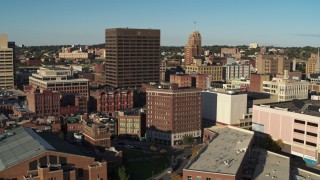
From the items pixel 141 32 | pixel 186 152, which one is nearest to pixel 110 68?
pixel 141 32

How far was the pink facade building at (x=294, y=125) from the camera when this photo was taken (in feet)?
318

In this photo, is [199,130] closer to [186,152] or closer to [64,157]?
[186,152]

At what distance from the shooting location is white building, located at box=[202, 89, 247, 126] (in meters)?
124

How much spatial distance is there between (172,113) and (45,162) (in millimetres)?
48609

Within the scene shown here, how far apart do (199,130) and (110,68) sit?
251 feet

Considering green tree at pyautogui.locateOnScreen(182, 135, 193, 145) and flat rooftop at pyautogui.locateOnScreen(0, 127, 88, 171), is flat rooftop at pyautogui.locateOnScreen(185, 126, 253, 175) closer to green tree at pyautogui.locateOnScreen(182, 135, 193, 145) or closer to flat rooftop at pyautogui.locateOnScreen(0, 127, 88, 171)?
green tree at pyautogui.locateOnScreen(182, 135, 193, 145)

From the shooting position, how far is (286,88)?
5571 inches

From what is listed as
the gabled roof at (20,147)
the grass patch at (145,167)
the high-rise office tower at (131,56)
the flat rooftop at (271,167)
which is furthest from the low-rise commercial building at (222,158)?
the high-rise office tower at (131,56)

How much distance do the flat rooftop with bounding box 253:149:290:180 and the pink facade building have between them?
17783 mm

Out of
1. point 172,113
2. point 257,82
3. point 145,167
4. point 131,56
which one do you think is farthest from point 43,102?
point 257,82

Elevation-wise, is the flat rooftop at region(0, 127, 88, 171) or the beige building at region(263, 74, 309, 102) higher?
the beige building at region(263, 74, 309, 102)

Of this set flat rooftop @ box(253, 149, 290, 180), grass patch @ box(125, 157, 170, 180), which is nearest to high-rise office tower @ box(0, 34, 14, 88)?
grass patch @ box(125, 157, 170, 180)

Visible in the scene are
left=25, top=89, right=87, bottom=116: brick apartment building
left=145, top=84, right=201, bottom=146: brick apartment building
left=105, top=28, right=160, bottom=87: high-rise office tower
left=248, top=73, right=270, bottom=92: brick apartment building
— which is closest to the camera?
left=145, top=84, right=201, bottom=146: brick apartment building

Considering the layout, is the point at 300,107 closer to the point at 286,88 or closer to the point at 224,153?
the point at 286,88
